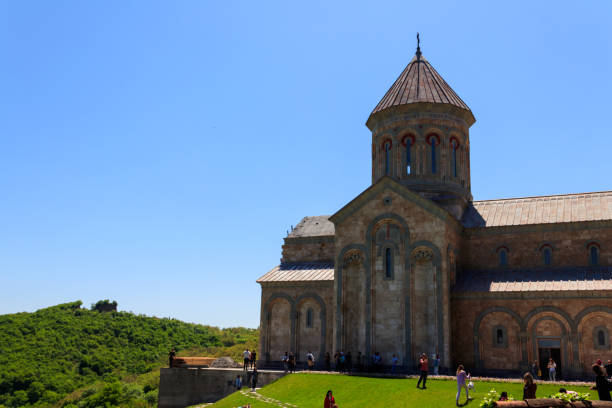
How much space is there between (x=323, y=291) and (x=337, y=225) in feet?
15.0

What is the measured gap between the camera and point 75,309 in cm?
7675

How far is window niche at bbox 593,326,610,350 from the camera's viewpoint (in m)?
24.7

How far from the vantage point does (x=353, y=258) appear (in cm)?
2961

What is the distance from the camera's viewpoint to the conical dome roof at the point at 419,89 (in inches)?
1323

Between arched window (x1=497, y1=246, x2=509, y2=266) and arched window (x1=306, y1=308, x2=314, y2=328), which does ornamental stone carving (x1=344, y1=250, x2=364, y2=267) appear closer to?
arched window (x1=306, y1=308, x2=314, y2=328)

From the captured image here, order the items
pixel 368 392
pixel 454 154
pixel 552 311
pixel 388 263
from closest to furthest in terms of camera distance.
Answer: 1. pixel 368 392
2. pixel 552 311
3. pixel 388 263
4. pixel 454 154

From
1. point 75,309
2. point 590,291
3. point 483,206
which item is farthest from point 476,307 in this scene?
point 75,309

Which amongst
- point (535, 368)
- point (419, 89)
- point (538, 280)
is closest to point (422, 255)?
point (538, 280)

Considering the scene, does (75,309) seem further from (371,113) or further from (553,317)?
(553,317)

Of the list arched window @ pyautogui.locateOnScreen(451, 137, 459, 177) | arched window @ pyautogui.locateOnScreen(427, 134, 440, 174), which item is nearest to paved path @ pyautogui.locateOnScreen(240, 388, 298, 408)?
arched window @ pyautogui.locateOnScreen(427, 134, 440, 174)

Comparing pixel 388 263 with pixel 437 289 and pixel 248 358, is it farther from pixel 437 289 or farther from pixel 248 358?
pixel 248 358

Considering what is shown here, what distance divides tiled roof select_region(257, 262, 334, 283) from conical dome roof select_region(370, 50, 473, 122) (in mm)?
10447

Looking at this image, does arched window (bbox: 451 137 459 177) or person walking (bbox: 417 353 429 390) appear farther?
arched window (bbox: 451 137 459 177)

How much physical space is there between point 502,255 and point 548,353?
20.1ft
